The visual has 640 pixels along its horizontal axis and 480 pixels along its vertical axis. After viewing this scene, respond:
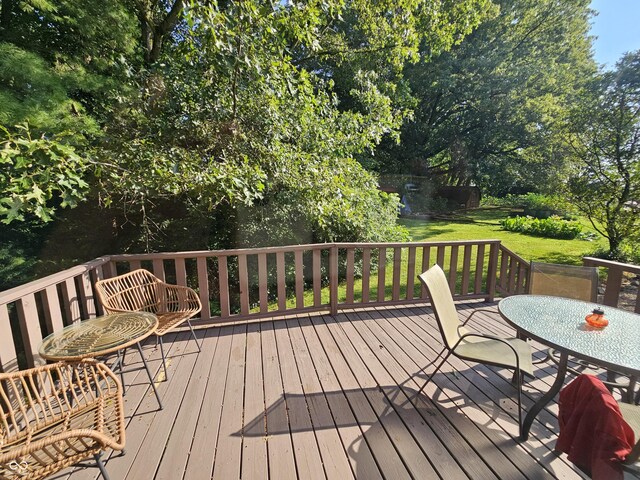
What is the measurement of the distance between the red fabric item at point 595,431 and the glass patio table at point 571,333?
0.42 meters

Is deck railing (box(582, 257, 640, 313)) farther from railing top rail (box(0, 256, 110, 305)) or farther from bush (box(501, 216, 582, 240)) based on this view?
bush (box(501, 216, 582, 240))

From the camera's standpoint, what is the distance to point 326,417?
187 cm

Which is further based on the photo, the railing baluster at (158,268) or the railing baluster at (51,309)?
the railing baluster at (158,268)

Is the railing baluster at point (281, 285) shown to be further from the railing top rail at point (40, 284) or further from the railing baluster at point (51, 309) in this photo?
the railing baluster at point (51, 309)

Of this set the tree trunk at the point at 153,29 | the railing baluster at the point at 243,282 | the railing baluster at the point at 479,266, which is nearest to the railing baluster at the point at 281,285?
the railing baluster at the point at 243,282

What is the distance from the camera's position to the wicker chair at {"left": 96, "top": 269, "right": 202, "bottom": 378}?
2477 mm

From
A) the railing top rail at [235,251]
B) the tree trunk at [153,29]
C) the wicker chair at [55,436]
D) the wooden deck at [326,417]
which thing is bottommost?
the wooden deck at [326,417]

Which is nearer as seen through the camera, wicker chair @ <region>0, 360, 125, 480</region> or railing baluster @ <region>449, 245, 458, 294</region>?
wicker chair @ <region>0, 360, 125, 480</region>

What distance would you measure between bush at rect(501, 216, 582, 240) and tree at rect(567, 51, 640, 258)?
3500 millimetres

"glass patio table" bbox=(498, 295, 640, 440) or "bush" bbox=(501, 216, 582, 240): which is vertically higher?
"glass patio table" bbox=(498, 295, 640, 440)

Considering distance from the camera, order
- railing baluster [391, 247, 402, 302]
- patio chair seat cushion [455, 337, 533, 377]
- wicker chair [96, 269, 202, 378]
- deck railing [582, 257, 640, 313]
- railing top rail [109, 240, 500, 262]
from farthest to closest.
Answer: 1. railing baluster [391, 247, 402, 302]
2. railing top rail [109, 240, 500, 262]
3. deck railing [582, 257, 640, 313]
4. wicker chair [96, 269, 202, 378]
5. patio chair seat cushion [455, 337, 533, 377]

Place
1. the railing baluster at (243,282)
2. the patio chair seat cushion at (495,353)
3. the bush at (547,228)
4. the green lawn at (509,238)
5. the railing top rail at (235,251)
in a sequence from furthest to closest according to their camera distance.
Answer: the bush at (547,228), the green lawn at (509,238), the railing baluster at (243,282), the railing top rail at (235,251), the patio chair seat cushion at (495,353)

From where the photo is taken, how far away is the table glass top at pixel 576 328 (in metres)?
1.49

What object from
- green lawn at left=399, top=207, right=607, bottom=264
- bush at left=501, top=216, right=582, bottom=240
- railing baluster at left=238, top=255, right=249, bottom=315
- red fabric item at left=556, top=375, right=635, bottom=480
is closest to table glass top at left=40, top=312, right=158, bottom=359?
railing baluster at left=238, top=255, right=249, bottom=315
